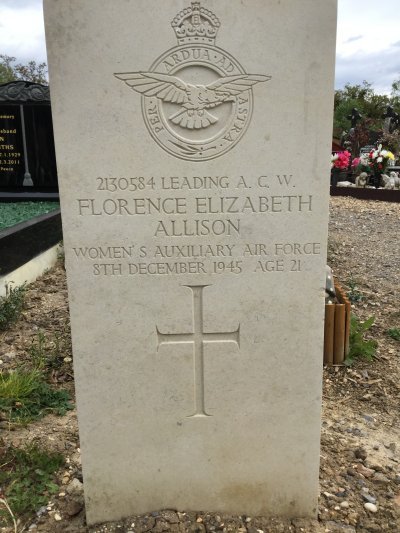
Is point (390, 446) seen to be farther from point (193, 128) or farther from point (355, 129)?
point (355, 129)

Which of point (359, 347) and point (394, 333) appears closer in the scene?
point (359, 347)

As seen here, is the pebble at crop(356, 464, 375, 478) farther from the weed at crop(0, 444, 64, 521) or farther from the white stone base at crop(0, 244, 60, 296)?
the white stone base at crop(0, 244, 60, 296)

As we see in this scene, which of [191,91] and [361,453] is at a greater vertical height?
[191,91]

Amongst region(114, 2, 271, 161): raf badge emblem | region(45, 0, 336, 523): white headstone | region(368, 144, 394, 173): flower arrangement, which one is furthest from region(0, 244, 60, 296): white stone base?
region(368, 144, 394, 173): flower arrangement

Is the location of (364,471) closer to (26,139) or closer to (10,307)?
(10,307)

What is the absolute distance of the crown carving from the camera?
75.6 inches

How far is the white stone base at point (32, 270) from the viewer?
5498 millimetres

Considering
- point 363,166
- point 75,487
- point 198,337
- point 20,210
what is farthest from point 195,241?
point 363,166

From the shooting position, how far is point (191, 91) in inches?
79.0

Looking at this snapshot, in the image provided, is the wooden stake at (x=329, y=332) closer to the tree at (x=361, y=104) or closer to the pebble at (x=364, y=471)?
A: the pebble at (x=364, y=471)

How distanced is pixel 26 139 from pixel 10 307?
18.0 feet

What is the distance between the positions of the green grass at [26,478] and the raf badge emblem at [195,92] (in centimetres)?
187

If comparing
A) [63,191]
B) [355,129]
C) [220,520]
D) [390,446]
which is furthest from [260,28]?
[355,129]

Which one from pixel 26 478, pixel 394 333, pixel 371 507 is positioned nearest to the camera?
pixel 371 507
